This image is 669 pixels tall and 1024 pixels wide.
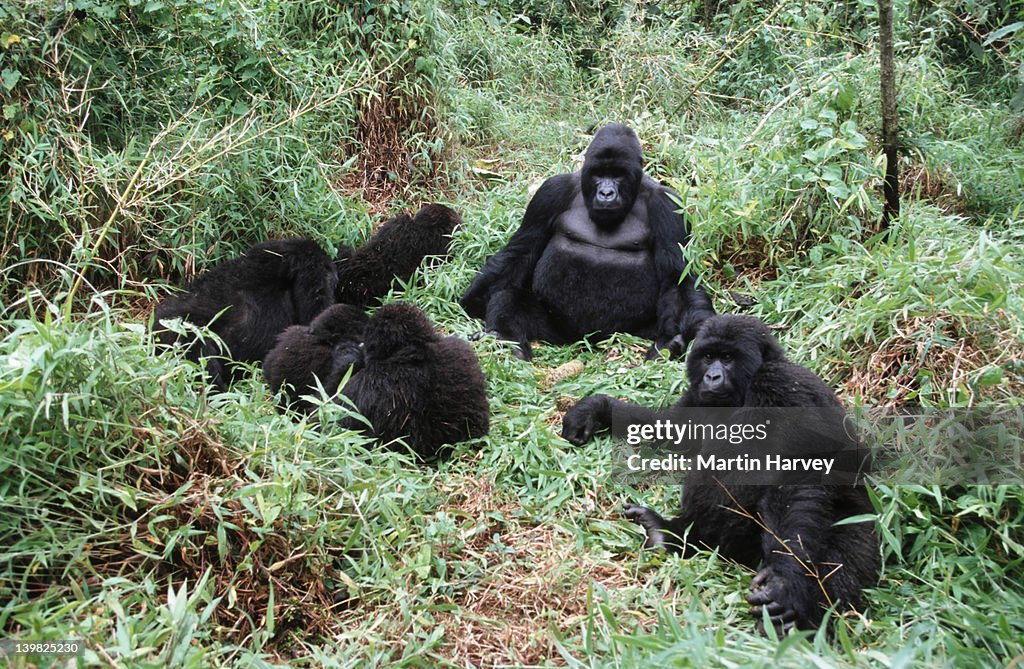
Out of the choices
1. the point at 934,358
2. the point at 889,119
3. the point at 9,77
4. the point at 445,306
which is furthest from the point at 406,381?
the point at 889,119

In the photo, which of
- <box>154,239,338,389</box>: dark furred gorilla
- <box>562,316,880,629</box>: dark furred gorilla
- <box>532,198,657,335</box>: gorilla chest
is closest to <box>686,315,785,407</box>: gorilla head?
<box>562,316,880,629</box>: dark furred gorilla

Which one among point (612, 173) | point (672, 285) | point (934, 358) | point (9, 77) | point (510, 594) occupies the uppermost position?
point (9, 77)

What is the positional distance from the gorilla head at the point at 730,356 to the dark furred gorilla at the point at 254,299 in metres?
2.44

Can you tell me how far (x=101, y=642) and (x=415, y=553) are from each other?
1.04 meters

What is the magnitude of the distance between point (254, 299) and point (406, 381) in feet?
5.04

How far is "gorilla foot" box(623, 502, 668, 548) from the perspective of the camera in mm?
3484

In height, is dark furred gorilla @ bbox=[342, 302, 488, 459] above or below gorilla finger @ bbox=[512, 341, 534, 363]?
above

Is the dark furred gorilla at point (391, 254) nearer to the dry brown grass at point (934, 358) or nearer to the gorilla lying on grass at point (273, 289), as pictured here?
the gorilla lying on grass at point (273, 289)

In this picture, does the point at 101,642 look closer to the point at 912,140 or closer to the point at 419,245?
the point at 419,245

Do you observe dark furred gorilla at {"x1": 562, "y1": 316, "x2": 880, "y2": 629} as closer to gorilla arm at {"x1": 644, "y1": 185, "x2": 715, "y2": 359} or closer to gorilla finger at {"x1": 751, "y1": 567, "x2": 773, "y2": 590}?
gorilla finger at {"x1": 751, "y1": 567, "x2": 773, "y2": 590}

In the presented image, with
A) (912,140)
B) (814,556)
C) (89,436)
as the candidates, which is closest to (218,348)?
(89,436)

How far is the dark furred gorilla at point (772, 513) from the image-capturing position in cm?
301

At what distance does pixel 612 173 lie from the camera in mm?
5574

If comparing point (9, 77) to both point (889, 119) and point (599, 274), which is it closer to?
point (599, 274)
